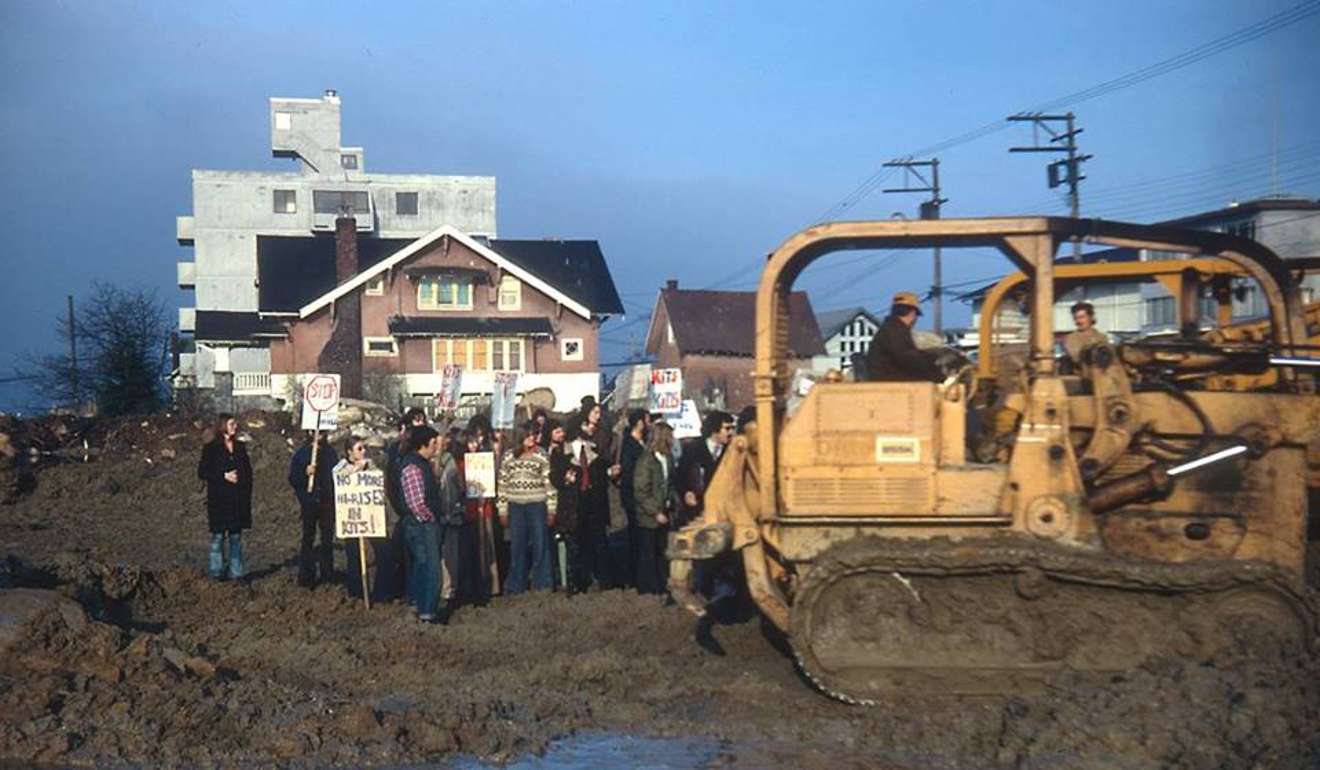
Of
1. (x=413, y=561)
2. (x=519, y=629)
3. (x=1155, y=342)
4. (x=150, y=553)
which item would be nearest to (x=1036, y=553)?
(x=1155, y=342)

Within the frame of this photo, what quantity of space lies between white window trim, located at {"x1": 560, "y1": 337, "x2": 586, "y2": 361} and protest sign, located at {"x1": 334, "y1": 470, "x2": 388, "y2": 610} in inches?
1580

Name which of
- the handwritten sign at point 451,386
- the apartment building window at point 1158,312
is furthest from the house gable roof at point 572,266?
the handwritten sign at point 451,386

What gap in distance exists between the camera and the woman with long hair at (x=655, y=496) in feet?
52.3

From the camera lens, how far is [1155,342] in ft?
35.5

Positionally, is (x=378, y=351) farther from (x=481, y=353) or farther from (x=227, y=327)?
(x=227, y=327)

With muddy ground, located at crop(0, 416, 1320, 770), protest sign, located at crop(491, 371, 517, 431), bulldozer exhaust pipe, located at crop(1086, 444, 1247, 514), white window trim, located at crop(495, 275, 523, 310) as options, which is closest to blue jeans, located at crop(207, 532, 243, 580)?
muddy ground, located at crop(0, 416, 1320, 770)

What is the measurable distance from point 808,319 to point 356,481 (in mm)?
43848

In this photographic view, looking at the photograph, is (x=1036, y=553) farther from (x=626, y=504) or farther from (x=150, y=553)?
(x=150, y=553)

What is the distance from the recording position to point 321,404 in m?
18.0

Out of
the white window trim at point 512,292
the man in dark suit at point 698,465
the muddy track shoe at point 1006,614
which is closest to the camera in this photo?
the muddy track shoe at point 1006,614

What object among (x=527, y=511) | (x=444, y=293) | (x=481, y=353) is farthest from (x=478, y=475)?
(x=444, y=293)

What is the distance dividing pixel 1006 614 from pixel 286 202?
7649 cm

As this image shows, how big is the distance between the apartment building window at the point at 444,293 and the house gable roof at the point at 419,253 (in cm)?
123

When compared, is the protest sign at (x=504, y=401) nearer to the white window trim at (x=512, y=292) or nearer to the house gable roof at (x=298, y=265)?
the white window trim at (x=512, y=292)
